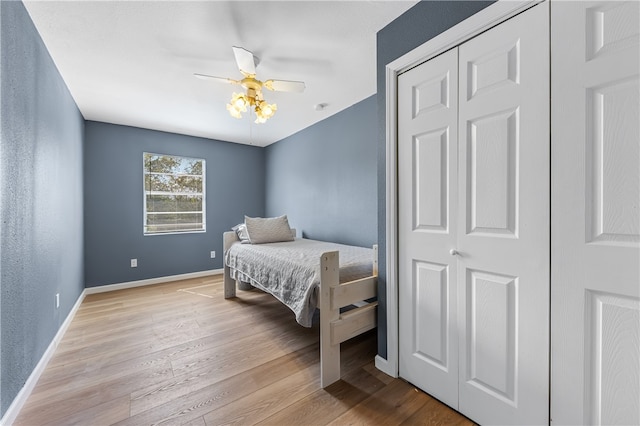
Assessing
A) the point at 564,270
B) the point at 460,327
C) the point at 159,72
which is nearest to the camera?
the point at 564,270

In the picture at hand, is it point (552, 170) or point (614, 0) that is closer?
point (614, 0)

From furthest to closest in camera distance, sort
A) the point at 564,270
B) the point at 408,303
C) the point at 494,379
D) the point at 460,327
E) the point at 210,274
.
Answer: the point at 210,274
the point at 408,303
the point at 460,327
the point at 494,379
the point at 564,270

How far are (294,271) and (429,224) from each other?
1.15 m

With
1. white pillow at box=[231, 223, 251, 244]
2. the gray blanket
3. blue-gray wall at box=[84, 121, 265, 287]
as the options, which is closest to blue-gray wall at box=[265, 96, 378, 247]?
the gray blanket

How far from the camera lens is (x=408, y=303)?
5.44ft

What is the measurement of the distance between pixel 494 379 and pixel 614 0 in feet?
5.39

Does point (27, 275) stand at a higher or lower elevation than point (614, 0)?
lower

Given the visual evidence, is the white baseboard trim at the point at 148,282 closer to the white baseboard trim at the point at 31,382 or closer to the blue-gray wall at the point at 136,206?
the blue-gray wall at the point at 136,206

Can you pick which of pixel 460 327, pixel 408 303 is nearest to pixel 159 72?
pixel 408 303

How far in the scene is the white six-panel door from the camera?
114 cm

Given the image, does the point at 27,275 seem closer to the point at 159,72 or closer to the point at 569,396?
the point at 159,72

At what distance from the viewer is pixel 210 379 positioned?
1.74m

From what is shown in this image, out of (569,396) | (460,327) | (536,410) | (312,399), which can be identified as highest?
(460,327)

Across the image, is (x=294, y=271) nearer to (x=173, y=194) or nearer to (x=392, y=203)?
(x=392, y=203)
